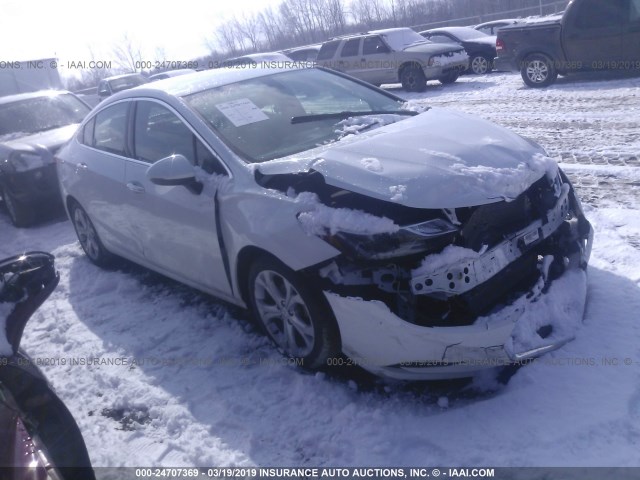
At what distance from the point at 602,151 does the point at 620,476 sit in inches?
215

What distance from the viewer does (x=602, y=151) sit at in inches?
287

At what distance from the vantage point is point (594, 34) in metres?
12.0

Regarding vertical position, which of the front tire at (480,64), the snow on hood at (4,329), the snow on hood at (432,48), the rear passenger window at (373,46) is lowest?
the front tire at (480,64)

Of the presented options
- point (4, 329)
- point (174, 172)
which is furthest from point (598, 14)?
point (4, 329)

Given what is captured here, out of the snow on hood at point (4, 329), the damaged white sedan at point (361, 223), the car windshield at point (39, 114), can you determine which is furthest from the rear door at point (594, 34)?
the snow on hood at point (4, 329)

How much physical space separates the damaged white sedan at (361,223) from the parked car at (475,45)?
13.6 metres

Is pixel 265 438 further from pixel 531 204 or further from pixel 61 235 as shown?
pixel 61 235

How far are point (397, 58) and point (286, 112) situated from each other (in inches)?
491

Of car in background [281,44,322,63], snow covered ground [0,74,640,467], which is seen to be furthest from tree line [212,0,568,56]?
snow covered ground [0,74,640,467]

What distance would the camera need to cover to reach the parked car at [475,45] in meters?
17.0

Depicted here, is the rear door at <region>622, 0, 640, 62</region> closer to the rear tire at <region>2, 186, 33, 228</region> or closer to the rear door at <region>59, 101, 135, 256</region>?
the rear door at <region>59, 101, 135, 256</region>

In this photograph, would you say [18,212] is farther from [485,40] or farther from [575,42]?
[485,40]

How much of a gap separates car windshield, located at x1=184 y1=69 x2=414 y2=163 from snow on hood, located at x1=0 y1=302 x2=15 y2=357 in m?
1.75

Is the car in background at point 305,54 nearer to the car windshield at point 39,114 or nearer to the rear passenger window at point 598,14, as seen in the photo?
the rear passenger window at point 598,14
